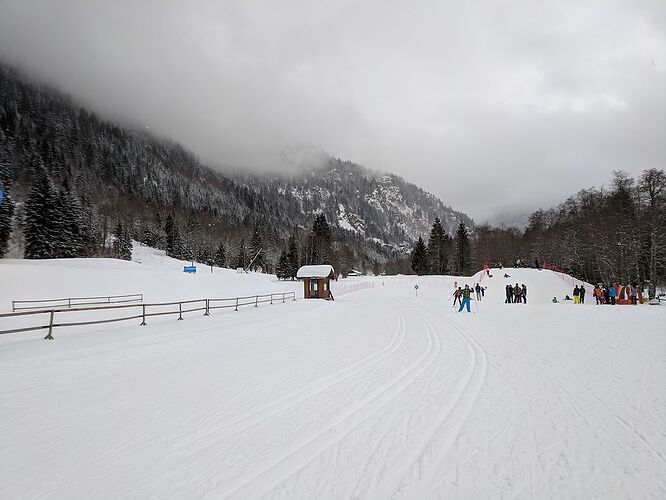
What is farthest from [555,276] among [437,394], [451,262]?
[437,394]

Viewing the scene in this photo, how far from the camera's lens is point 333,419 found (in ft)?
15.9

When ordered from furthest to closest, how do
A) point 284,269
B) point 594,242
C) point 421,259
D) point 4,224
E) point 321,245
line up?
point 421,259, point 321,245, point 284,269, point 4,224, point 594,242

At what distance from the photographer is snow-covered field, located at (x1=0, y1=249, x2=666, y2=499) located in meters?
3.35

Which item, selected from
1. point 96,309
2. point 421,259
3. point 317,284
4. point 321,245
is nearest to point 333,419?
point 96,309

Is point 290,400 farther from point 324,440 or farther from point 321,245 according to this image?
point 321,245

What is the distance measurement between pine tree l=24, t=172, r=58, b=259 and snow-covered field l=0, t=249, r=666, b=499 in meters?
49.4

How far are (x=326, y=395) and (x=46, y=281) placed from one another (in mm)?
39357

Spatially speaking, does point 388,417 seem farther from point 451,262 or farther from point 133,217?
point 133,217

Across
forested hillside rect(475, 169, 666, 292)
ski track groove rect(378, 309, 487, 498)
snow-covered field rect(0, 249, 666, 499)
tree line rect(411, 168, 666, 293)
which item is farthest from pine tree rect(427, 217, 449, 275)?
ski track groove rect(378, 309, 487, 498)

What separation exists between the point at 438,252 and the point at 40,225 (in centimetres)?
7992

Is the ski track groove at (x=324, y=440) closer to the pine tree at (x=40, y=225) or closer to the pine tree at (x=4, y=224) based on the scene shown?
the pine tree at (x=40, y=225)

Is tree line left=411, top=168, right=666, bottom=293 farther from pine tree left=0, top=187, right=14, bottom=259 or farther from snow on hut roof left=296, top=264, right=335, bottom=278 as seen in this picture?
pine tree left=0, top=187, right=14, bottom=259

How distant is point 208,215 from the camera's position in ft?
469

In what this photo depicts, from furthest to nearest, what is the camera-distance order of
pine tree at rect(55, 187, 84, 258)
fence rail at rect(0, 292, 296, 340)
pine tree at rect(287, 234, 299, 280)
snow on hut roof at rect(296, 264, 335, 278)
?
pine tree at rect(287, 234, 299, 280)
pine tree at rect(55, 187, 84, 258)
snow on hut roof at rect(296, 264, 335, 278)
fence rail at rect(0, 292, 296, 340)
